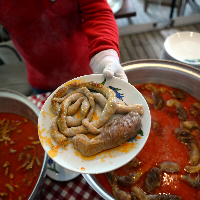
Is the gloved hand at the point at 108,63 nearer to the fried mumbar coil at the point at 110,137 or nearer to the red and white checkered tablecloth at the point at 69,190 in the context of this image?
the fried mumbar coil at the point at 110,137

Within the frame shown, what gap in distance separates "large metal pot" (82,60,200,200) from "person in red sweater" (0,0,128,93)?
40cm

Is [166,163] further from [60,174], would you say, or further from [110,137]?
[60,174]

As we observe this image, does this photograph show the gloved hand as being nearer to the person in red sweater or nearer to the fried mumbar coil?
the person in red sweater

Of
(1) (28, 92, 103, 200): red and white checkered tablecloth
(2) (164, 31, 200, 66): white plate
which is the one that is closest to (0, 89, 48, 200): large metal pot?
(1) (28, 92, 103, 200): red and white checkered tablecloth

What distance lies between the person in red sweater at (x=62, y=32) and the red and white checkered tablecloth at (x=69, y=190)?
3.40 feet

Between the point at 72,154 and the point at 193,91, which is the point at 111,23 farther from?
the point at 72,154

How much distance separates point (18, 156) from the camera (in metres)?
1.77

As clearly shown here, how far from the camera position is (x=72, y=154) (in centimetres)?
116

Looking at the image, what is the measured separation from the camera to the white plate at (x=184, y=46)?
8.16 feet

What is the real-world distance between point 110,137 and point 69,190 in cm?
79

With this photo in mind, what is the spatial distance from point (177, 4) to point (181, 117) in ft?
13.1

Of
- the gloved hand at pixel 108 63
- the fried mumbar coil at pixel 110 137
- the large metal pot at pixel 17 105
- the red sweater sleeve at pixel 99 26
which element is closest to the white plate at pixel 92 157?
the fried mumbar coil at pixel 110 137

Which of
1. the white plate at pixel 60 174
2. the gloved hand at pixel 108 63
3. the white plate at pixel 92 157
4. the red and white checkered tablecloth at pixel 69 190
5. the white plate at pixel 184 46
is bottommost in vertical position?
the red and white checkered tablecloth at pixel 69 190

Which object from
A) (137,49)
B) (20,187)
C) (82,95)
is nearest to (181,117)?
(82,95)
